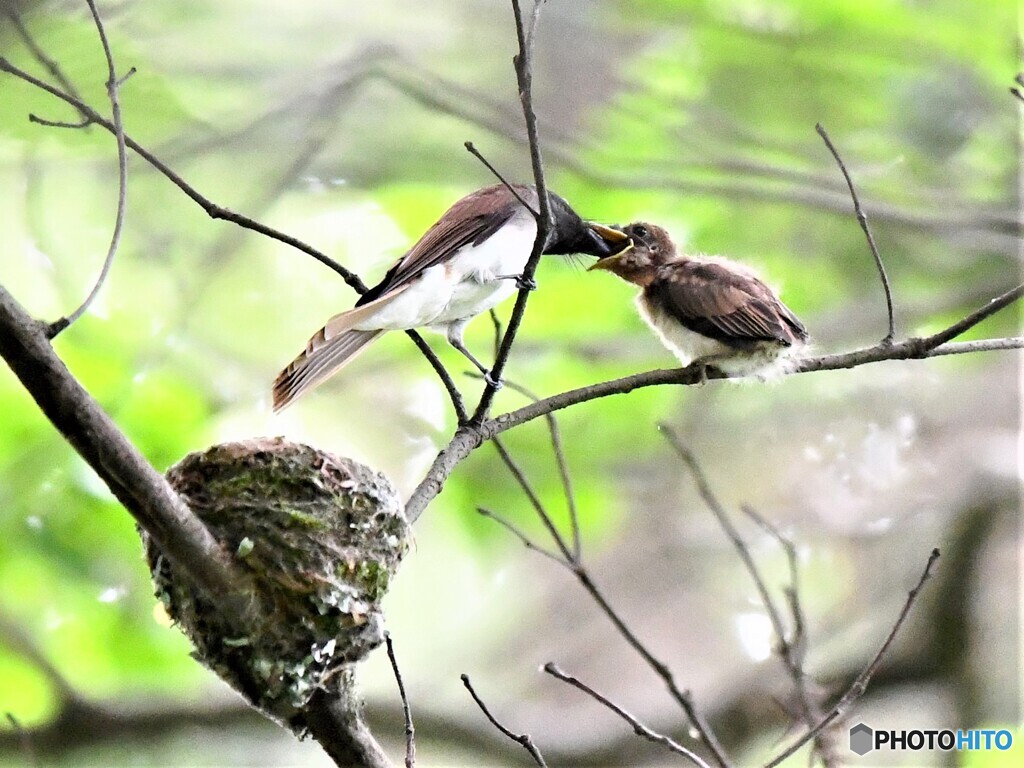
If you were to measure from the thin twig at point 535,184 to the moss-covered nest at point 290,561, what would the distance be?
38 cm

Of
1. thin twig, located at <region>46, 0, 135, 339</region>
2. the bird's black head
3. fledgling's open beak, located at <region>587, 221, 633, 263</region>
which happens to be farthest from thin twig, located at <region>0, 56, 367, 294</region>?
fledgling's open beak, located at <region>587, 221, 633, 263</region>

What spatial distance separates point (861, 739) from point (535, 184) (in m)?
2.69

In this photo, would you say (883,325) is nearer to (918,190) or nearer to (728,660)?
(918,190)

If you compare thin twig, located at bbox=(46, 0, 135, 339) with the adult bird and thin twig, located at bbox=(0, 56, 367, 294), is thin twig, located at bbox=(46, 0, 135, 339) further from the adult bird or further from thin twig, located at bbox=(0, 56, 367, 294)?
the adult bird

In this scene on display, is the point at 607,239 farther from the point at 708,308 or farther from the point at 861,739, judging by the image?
the point at 861,739

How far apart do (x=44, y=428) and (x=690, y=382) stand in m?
2.64

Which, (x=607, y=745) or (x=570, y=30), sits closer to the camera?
(x=607, y=745)

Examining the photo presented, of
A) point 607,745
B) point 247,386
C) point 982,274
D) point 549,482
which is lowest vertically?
point 607,745

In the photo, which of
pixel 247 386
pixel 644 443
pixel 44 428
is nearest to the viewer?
pixel 44 428

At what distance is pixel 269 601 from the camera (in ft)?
8.70

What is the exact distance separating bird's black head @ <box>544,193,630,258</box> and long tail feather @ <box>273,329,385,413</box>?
101cm

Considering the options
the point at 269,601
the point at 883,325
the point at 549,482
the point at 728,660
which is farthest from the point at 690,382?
the point at 728,660

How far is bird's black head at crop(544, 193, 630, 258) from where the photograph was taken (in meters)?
4.20

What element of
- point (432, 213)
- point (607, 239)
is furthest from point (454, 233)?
point (432, 213)
